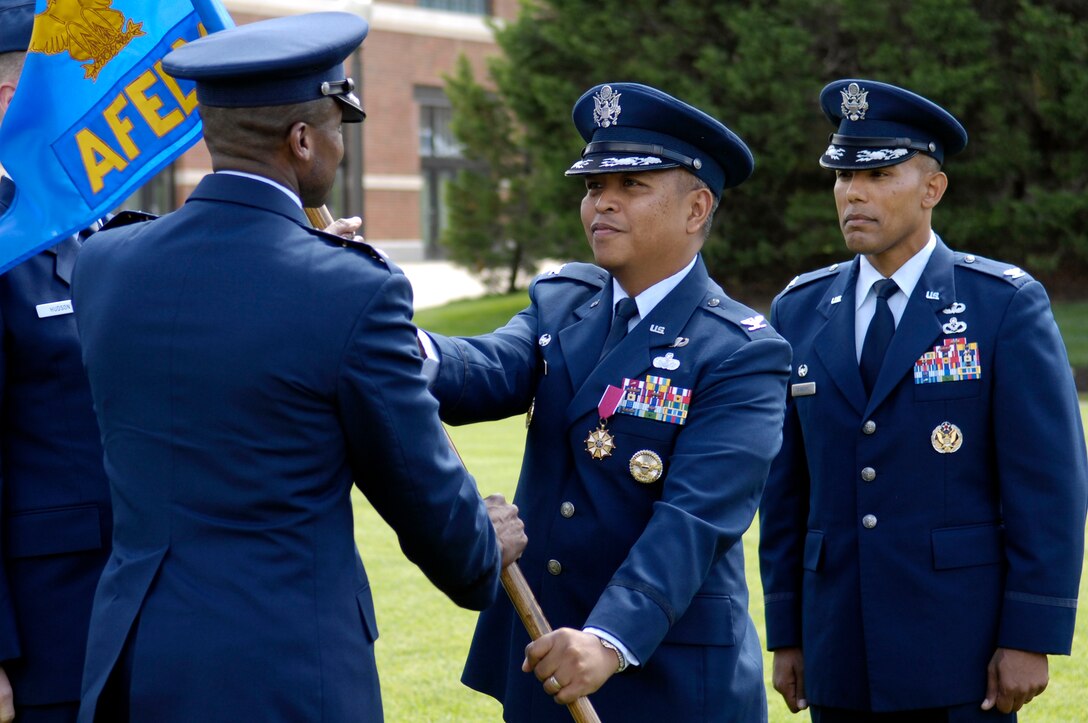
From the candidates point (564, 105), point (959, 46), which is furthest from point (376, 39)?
point (959, 46)

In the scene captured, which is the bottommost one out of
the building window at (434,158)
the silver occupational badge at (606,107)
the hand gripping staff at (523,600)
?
the building window at (434,158)

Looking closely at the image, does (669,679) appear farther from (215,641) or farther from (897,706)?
(215,641)

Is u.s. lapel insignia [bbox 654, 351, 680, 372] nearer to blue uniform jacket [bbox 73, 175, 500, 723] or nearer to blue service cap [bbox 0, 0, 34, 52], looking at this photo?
blue uniform jacket [bbox 73, 175, 500, 723]

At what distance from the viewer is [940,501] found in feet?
11.5

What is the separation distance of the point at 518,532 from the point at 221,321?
87 centimetres

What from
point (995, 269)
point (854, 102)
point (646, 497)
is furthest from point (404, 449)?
point (854, 102)

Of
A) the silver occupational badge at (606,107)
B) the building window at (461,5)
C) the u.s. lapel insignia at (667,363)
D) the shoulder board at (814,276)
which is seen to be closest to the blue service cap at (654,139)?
the silver occupational badge at (606,107)

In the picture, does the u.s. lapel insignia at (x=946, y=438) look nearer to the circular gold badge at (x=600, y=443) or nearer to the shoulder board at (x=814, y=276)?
the shoulder board at (x=814, y=276)

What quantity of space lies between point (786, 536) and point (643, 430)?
0.92 m

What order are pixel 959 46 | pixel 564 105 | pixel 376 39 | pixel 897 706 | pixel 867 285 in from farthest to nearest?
pixel 376 39 < pixel 564 105 < pixel 959 46 < pixel 867 285 < pixel 897 706

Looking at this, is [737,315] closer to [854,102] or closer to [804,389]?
[804,389]

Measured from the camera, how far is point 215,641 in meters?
2.36

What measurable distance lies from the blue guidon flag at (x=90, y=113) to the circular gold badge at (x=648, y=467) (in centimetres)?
132

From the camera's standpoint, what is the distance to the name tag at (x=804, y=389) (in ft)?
12.1
